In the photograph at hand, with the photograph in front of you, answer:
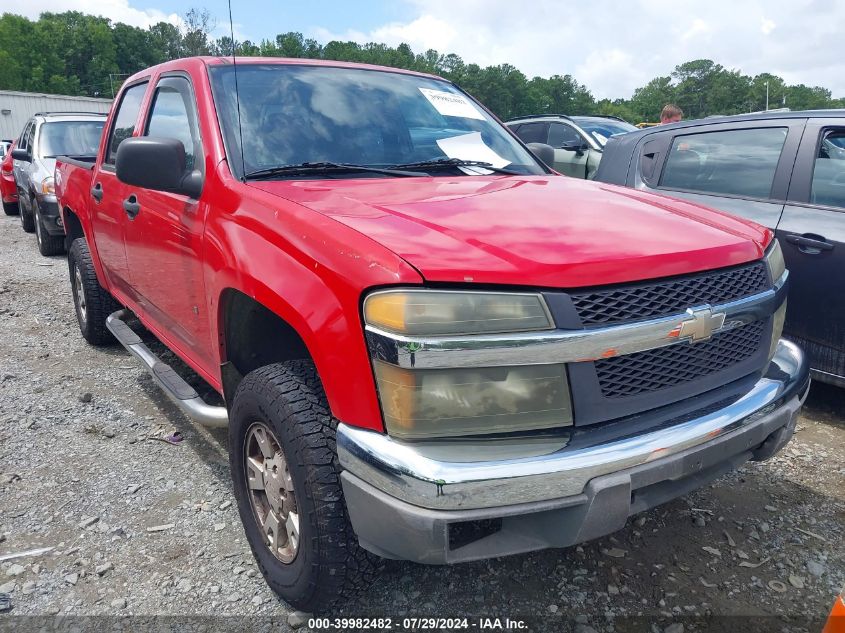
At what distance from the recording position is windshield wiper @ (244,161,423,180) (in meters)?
2.46

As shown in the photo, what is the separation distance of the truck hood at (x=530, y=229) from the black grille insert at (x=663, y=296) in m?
0.03

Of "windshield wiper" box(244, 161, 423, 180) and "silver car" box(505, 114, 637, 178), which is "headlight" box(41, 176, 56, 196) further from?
"windshield wiper" box(244, 161, 423, 180)

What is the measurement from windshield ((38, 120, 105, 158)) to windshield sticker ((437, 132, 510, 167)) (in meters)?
7.74

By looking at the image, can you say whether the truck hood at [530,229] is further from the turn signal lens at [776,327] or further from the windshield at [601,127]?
the windshield at [601,127]

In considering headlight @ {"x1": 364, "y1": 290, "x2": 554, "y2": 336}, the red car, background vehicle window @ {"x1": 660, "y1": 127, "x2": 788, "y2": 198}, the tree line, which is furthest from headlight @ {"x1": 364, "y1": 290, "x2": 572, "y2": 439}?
the tree line

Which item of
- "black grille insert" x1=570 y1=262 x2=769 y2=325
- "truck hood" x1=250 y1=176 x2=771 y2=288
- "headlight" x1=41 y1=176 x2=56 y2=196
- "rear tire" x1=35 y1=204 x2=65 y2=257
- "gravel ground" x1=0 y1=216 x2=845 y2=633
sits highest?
"truck hood" x1=250 y1=176 x2=771 y2=288

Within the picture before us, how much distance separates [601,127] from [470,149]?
26.5 feet

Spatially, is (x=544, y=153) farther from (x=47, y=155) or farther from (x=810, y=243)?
(x=47, y=155)

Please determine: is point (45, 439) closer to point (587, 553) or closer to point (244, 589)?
point (244, 589)

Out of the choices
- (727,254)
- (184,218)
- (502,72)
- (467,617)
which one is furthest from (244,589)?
(502,72)

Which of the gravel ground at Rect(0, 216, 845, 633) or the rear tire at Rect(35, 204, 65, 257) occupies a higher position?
the rear tire at Rect(35, 204, 65, 257)

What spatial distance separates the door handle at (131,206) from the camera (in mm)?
3191

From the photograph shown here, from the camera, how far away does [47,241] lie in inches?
328

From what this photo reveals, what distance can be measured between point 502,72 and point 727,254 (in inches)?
3647
